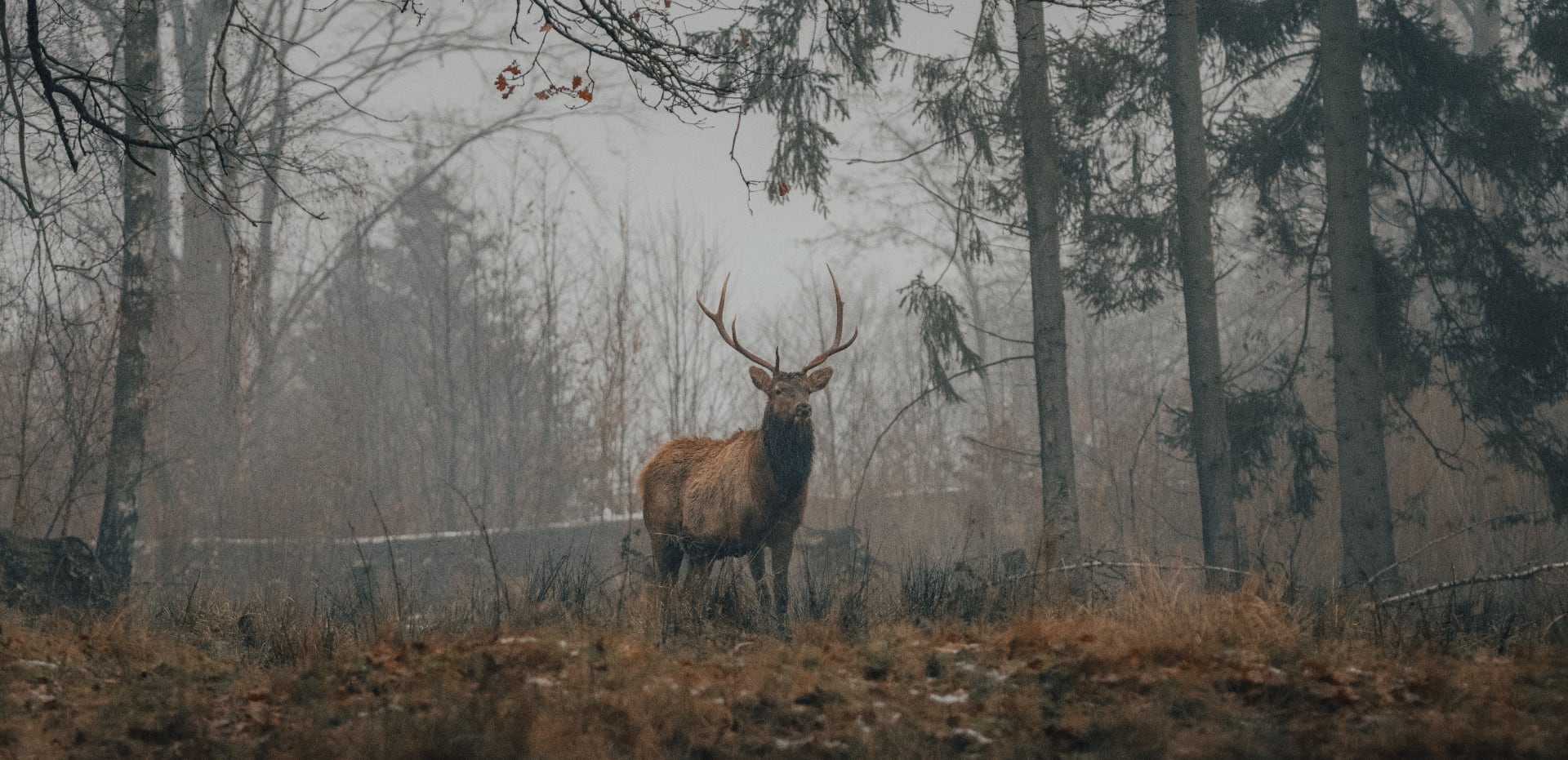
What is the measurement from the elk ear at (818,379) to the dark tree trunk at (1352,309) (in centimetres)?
527

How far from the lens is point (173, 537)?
1530 cm

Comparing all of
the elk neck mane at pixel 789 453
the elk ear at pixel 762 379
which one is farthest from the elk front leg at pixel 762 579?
the elk ear at pixel 762 379

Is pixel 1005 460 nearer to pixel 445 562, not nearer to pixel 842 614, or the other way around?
pixel 445 562

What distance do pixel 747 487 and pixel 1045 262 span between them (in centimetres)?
350

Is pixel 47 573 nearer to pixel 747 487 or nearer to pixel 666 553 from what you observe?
pixel 666 553

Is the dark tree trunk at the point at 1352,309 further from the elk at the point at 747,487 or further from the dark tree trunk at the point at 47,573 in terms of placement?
the dark tree trunk at the point at 47,573

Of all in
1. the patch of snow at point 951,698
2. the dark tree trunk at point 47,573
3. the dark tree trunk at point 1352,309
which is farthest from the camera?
the dark tree trunk at point 1352,309

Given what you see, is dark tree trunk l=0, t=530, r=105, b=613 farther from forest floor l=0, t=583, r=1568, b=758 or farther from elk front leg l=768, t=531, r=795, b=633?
elk front leg l=768, t=531, r=795, b=633

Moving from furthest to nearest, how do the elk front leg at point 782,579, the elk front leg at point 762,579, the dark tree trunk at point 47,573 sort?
the dark tree trunk at point 47,573 → the elk front leg at point 762,579 → the elk front leg at point 782,579

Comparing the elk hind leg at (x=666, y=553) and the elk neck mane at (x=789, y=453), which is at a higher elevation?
the elk neck mane at (x=789, y=453)

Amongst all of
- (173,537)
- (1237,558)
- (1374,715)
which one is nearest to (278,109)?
(173,537)

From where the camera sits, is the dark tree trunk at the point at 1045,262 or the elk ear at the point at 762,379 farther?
the dark tree trunk at the point at 1045,262

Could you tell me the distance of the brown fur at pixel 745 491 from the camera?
28.8ft

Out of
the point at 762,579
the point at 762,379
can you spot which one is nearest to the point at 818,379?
the point at 762,379
